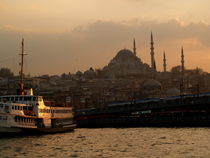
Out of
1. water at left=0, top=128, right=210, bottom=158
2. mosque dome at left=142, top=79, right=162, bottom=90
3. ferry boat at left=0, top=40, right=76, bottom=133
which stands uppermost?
mosque dome at left=142, top=79, right=162, bottom=90

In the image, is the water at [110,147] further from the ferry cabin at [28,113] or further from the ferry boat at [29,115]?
the ferry cabin at [28,113]

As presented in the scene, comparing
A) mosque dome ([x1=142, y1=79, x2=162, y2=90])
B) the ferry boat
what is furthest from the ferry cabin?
mosque dome ([x1=142, y1=79, x2=162, y2=90])

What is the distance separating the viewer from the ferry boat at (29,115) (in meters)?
45.5

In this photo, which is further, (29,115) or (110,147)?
(29,115)

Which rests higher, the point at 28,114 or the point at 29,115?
the point at 28,114

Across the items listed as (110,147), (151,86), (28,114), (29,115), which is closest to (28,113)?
(28,114)

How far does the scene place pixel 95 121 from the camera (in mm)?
74375

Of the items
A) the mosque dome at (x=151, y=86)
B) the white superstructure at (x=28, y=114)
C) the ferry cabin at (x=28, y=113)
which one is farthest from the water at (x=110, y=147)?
the mosque dome at (x=151, y=86)

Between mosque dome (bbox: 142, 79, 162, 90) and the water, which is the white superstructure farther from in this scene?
mosque dome (bbox: 142, 79, 162, 90)

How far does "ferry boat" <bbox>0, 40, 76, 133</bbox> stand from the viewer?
149 feet

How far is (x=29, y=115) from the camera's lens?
158 feet

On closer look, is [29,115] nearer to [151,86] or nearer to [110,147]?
[110,147]

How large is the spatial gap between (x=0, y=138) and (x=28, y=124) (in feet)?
12.0

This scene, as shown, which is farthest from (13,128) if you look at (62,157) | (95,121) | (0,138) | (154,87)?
(154,87)
